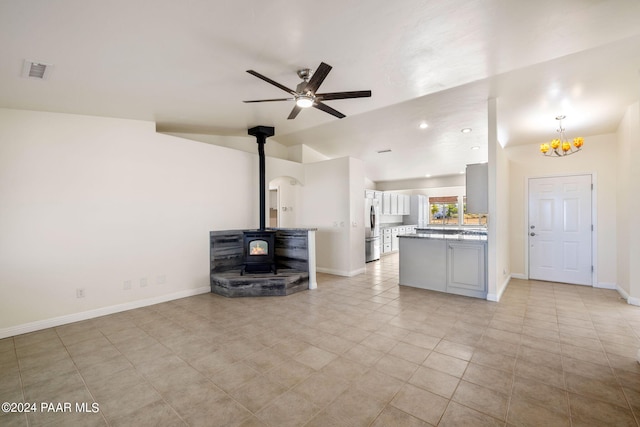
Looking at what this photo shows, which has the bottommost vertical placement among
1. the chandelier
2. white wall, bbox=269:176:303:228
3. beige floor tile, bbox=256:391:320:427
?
beige floor tile, bbox=256:391:320:427

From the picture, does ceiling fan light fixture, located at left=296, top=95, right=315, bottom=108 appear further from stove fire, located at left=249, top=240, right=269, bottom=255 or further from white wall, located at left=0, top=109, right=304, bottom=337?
stove fire, located at left=249, top=240, right=269, bottom=255

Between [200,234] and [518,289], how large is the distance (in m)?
5.70

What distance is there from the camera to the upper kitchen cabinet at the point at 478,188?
13.8 feet

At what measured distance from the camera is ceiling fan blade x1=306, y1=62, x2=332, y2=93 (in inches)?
91.3

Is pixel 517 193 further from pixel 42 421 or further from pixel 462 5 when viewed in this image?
pixel 42 421

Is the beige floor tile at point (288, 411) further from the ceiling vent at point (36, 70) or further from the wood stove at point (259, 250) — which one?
the ceiling vent at point (36, 70)

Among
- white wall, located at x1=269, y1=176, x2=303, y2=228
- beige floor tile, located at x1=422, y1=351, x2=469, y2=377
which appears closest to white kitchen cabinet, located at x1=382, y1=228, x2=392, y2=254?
white wall, located at x1=269, y1=176, x2=303, y2=228

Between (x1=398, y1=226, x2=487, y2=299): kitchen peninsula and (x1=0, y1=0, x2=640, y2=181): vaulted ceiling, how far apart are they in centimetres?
213

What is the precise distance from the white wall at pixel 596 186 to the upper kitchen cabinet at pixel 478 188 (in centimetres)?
193

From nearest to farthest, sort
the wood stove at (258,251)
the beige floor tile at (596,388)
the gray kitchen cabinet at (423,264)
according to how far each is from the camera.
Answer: the beige floor tile at (596,388)
the gray kitchen cabinet at (423,264)
the wood stove at (258,251)

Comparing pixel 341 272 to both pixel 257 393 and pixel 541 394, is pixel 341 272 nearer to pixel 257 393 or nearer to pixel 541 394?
pixel 257 393

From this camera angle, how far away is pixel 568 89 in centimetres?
330

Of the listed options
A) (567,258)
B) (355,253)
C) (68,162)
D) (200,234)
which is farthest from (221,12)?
(567,258)

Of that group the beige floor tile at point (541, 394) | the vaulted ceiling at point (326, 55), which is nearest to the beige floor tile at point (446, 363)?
the beige floor tile at point (541, 394)
